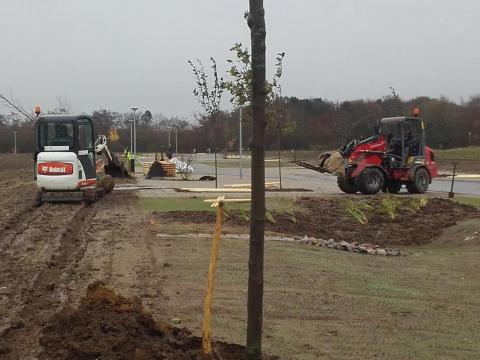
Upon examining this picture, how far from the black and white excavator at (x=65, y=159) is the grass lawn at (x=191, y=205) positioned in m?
1.91

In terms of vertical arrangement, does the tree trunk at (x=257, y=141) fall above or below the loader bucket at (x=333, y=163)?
above

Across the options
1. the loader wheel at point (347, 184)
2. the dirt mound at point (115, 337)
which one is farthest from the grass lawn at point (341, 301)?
the loader wheel at point (347, 184)

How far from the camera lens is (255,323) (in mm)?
4359

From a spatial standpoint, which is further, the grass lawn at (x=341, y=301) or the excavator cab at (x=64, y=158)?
the excavator cab at (x=64, y=158)

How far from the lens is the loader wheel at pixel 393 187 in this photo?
2389 centimetres

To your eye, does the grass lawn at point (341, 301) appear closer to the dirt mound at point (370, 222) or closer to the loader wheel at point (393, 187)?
the dirt mound at point (370, 222)

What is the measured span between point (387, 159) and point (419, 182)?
1618mm

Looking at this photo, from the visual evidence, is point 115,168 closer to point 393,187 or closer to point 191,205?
point 393,187

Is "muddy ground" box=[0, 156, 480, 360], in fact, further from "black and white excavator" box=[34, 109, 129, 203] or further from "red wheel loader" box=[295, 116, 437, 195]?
"red wheel loader" box=[295, 116, 437, 195]

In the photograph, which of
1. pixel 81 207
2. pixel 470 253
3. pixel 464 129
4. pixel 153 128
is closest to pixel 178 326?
pixel 470 253

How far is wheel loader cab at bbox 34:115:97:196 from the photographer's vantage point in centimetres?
1831

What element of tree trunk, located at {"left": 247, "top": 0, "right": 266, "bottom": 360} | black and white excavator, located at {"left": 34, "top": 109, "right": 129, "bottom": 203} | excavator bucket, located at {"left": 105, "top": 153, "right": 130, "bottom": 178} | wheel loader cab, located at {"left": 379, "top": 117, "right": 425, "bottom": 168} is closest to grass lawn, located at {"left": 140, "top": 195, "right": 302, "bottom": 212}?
black and white excavator, located at {"left": 34, "top": 109, "right": 129, "bottom": 203}

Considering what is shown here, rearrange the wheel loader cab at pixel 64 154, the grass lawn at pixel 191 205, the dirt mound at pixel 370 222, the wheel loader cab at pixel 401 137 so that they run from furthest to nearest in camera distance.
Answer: the wheel loader cab at pixel 401 137 < the wheel loader cab at pixel 64 154 < the grass lawn at pixel 191 205 < the dirt mound at pixel 370 222

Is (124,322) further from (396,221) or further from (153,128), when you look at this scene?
(153,128)
